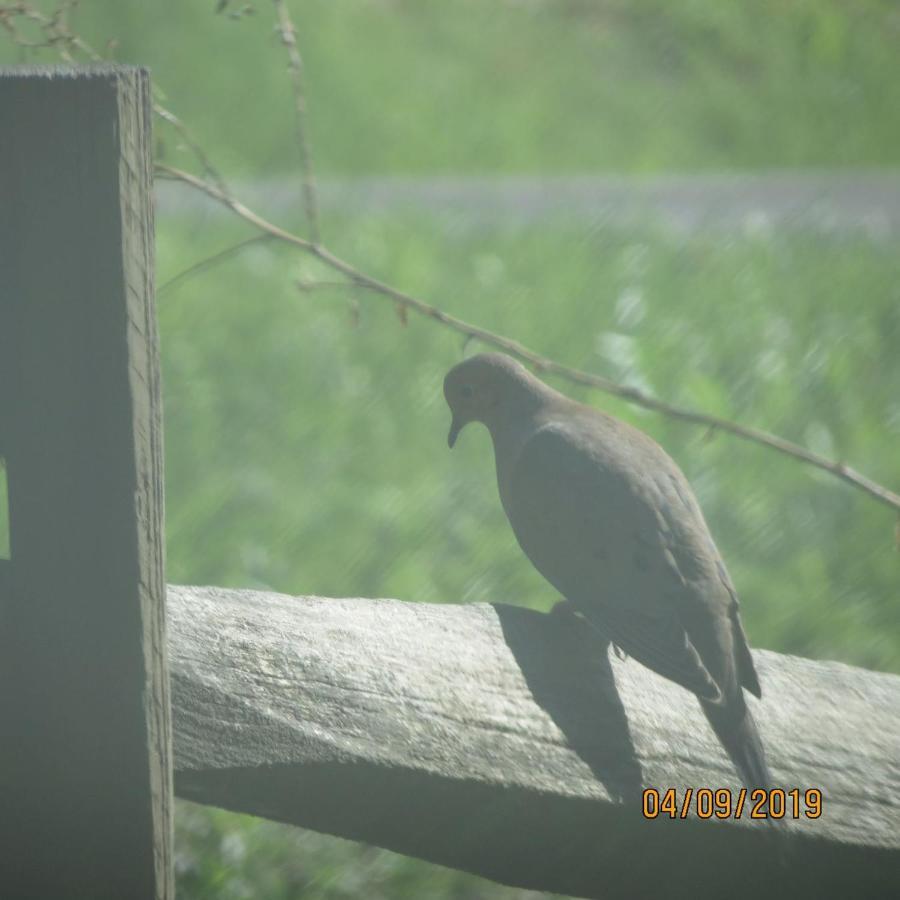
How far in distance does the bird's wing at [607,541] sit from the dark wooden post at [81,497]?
801mm

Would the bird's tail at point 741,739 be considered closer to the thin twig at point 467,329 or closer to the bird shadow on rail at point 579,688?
the bird shadow on rail at point 579,688

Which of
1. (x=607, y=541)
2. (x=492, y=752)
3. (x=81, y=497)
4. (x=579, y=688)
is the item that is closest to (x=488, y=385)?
(x=607, y=541)

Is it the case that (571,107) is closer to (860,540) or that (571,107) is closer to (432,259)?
(432,259)

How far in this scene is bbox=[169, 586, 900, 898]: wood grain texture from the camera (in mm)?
1857

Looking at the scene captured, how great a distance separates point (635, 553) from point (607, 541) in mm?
53

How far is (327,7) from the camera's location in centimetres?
1057

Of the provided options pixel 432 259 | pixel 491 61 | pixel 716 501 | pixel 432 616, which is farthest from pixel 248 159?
pixel 432 616

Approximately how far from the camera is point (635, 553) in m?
2.31

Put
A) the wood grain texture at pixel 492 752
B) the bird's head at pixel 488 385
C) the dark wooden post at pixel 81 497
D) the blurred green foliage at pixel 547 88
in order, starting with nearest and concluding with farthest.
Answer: the dark wooden post at pixel 81 497
the wood grain texture at pixel 492 752
the bird's head at pixel 488 385
the blurred green foliage at pixel 547 88

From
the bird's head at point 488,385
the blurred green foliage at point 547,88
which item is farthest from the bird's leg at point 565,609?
the blurred green foliage at point 547,88
